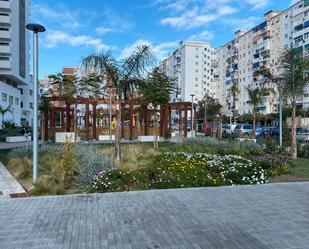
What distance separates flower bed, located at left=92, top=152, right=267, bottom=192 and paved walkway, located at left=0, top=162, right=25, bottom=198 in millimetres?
1960

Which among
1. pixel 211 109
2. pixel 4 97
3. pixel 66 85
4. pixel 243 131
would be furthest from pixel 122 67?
pixel 211 109

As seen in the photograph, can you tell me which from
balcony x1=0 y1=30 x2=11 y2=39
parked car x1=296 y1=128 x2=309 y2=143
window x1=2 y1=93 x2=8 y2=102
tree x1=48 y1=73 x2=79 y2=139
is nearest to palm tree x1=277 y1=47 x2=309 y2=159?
parked car x1=296 y1=128 x2=309 y2=143

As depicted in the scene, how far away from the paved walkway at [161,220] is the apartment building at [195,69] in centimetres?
10624

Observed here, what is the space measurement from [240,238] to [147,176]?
14.0 ft

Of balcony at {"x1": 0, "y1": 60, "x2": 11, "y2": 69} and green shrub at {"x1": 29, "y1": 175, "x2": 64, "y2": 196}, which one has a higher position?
balcony at {"x1": 0, "y1": 60, "x2": 11, "y2": 69}

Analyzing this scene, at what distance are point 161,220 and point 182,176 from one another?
339 cm

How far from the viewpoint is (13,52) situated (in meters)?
54.3

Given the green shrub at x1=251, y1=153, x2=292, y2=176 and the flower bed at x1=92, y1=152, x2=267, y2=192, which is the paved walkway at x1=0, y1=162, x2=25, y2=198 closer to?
the flower bed at x1=92, y1=152, x2=267, y2=192

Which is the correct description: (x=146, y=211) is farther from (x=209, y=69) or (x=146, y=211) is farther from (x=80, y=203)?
(x=209, y=69)

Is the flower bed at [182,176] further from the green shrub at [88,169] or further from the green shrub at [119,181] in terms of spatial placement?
the green shrub at [88,169]

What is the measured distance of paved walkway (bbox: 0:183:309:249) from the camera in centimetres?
450

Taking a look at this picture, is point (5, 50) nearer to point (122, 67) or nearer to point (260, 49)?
point (122, 67)

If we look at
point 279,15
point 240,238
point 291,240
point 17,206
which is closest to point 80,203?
point 17,206

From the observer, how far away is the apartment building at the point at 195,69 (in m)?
115
